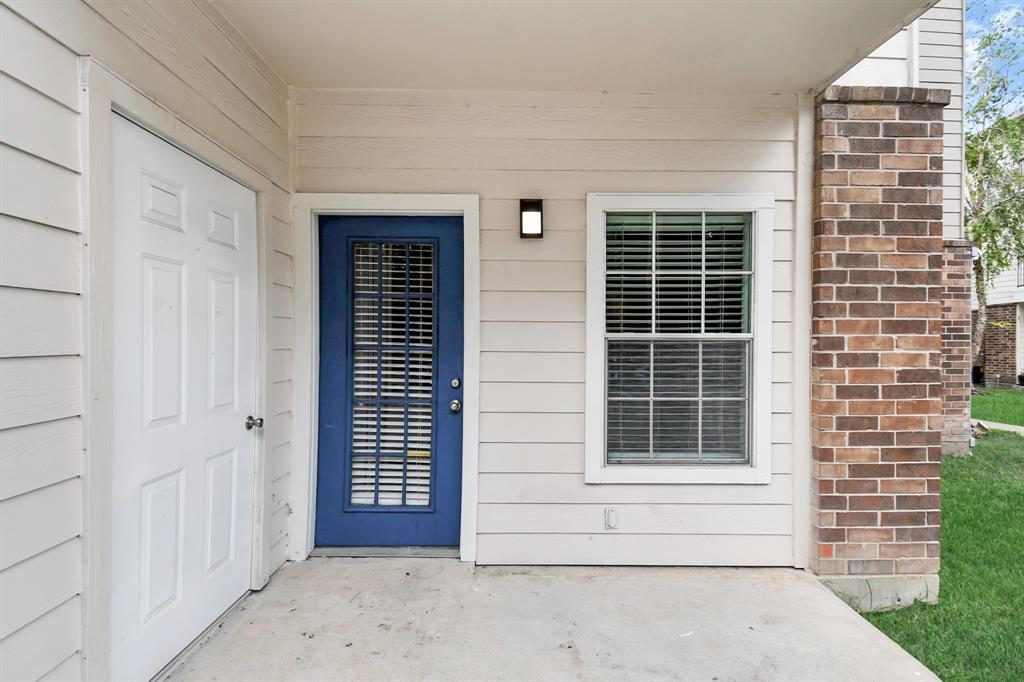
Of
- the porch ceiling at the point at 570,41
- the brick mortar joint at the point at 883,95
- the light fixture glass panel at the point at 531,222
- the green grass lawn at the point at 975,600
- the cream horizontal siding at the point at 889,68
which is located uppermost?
the cream horizontal siding at the point at 889,68

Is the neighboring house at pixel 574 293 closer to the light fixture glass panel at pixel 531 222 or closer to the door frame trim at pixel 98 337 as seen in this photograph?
the light fixture glass panel at pixel 531 222

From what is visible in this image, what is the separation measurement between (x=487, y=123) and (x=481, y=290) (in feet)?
2.88

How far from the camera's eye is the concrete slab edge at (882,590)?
2.55 metres

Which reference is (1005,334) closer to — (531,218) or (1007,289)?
(1007,289)

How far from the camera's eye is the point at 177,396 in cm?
188

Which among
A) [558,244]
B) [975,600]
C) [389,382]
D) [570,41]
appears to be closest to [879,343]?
[975,600]

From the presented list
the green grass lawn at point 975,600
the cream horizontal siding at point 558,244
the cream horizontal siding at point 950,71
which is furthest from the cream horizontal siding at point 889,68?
the cream horizontal siding at point 950,71

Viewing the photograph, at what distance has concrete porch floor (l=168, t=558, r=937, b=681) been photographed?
191 cm

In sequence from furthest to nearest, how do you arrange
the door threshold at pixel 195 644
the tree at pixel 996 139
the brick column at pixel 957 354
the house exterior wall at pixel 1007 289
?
the house exterior wall at pixel 1007 289, the tree at pixel 996 139, the brick column at pixel 957 354, the door threshold at pixel 195 644

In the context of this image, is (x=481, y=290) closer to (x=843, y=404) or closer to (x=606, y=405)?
(x=606, y=405)

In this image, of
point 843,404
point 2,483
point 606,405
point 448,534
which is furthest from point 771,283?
point 2,483

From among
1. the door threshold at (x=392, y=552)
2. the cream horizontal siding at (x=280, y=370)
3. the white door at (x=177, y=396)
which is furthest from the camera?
the door threshold at (x=392, y=552)

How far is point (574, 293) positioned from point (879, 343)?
155 cm

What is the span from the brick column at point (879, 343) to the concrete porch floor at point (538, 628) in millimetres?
402
